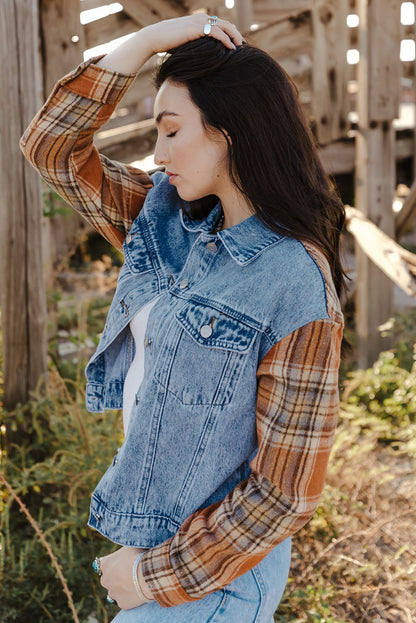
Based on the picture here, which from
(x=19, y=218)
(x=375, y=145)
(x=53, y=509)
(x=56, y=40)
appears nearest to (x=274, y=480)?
(x=53, y=509)

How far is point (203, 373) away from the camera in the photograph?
4.32 ft

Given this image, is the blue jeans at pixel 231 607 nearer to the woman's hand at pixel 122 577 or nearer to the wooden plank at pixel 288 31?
the woman's hand at pixel 122 577

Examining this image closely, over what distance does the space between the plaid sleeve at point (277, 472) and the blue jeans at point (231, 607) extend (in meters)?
0.06

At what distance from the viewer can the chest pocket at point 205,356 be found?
1.28m

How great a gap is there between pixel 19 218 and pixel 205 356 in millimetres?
1869

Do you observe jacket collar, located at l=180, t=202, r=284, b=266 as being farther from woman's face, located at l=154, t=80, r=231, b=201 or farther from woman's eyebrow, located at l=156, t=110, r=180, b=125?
woman's eyebrow, located at l=156, t=110, r=180, b=125

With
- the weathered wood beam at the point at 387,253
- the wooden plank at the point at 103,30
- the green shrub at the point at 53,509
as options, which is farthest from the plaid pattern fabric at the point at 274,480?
the wooden plank at the point at 103,30

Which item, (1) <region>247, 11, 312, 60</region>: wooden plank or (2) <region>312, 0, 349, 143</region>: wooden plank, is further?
(1) <region>247, 11, 312, 60</region>: wooden plank

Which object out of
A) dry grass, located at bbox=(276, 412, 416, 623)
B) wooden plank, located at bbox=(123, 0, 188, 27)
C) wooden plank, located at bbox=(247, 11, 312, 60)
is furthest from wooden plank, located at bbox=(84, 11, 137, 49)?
dry grass, located at bbox=(276, 412, 416, 623)

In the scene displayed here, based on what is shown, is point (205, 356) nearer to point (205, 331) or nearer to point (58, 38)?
point (205, 331)

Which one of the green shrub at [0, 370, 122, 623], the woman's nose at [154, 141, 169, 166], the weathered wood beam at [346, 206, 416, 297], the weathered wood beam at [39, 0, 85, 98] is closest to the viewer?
the woman's nose at [154, 141, 169, 166]

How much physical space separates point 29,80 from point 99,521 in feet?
6.63

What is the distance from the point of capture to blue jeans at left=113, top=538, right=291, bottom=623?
1.33m

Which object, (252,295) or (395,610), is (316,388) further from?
(395,610)
